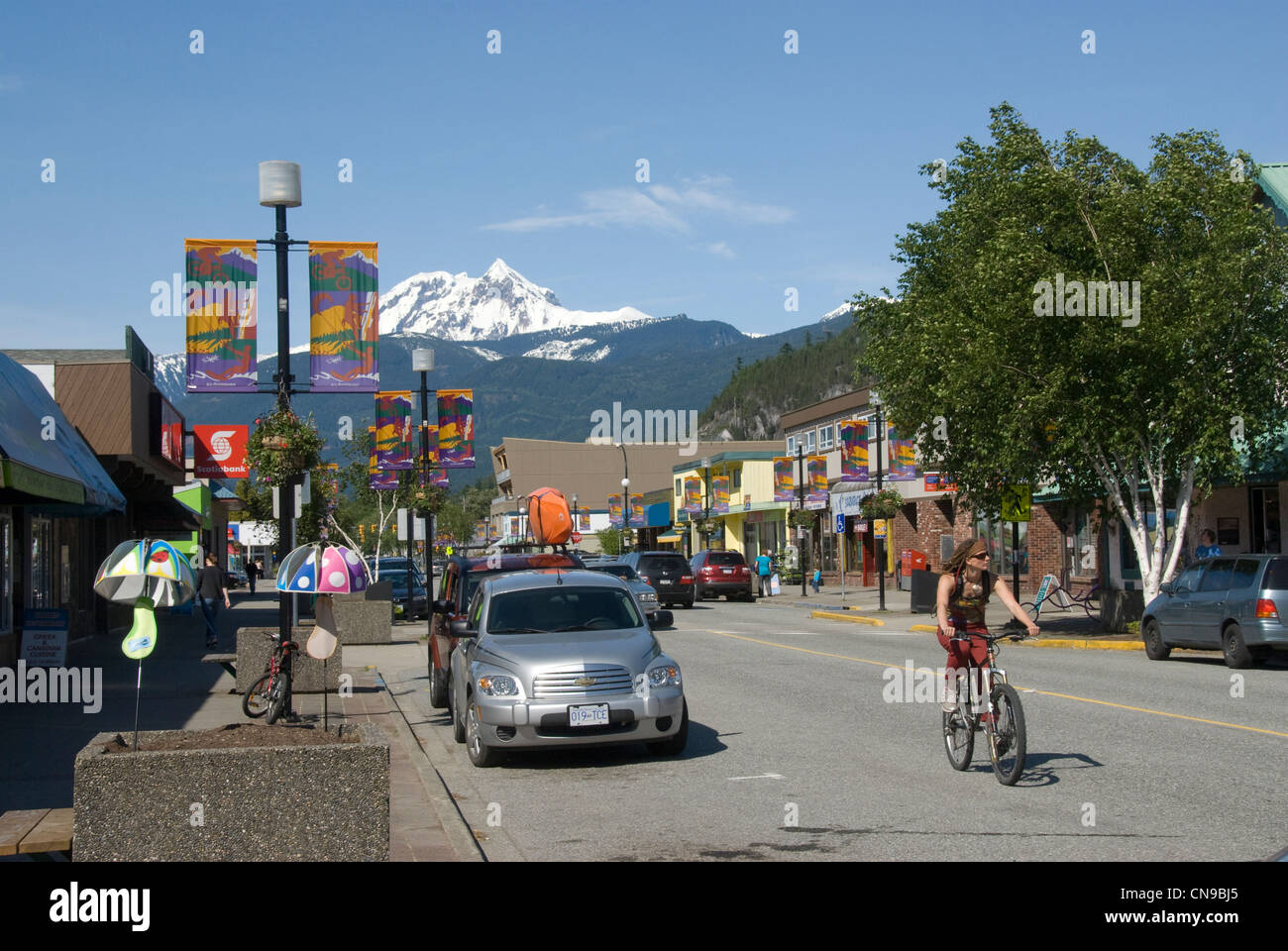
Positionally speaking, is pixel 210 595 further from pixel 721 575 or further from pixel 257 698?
pixel 721 575

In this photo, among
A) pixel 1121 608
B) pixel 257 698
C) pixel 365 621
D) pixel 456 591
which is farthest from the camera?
pixel 365 621

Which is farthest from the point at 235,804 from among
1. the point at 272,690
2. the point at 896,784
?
the point at 272,690

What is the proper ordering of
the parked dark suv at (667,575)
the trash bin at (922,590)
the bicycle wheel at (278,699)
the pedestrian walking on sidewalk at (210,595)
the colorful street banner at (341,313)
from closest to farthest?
the bicycle wheel at (278,699) < the colorful street banner at (341,313) < the pedestrian walking on sidewalk at (210,595) < the trash bin at (922,590) < the parked dark suv at (667,575)

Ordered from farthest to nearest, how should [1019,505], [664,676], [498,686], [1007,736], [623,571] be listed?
1. [623,571]
2. [1019,505]
3. [664,676]
4. [498,686]
5. [1007,736]

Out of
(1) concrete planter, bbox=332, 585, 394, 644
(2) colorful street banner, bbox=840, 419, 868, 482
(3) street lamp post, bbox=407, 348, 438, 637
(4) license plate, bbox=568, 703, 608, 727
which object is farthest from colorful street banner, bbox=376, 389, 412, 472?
(4) license plate, bbox=568, 703, 608, 727

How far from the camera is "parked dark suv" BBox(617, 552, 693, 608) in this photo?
127 ft

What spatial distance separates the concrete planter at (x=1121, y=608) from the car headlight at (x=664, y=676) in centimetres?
1696

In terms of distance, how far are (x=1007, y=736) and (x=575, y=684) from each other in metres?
3.43

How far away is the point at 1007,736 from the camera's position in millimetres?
9617

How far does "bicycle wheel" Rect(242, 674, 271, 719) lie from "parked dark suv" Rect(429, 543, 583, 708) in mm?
1963

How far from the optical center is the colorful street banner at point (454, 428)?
107 ft

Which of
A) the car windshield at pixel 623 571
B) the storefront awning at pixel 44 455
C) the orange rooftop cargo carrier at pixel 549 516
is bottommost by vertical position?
the car windshield at pixel 623 571

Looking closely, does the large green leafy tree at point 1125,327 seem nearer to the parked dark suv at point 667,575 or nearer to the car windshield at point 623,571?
the car windshield at point 623,571
